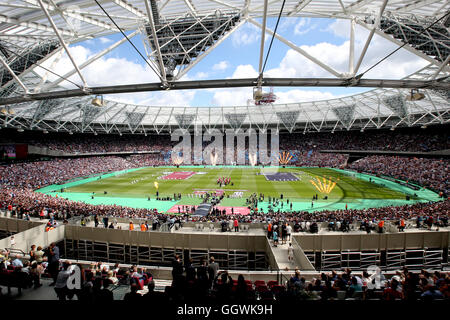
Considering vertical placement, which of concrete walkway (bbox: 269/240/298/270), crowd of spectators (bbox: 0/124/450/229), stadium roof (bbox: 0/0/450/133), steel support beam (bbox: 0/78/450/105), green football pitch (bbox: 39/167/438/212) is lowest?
green football pitch (bbox: 39/167/438/212)

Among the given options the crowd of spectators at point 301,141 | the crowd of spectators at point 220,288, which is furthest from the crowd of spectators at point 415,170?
the crowd of spectators at point 220,288

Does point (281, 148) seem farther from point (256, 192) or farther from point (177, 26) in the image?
point (177, 26)

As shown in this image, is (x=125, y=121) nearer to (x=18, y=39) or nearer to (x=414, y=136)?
(x=18, y=39)

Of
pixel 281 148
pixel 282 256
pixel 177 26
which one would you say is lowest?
pixel 282 256

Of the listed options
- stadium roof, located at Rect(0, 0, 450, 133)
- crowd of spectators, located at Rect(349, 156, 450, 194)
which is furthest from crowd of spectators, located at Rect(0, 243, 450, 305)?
crowd of spectators, located at Rect(349, 156, 450, 194)

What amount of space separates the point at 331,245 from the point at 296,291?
874 cm

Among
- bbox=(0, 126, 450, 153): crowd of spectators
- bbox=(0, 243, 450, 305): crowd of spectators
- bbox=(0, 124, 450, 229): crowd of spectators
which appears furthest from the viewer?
bbox=(0, 126, 450, 153): crowd of spectators

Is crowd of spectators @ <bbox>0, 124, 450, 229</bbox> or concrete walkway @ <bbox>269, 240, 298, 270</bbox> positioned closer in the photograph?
concrete walkway @ <bbox>269, 240, 298, 270</bbox>

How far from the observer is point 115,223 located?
15938 millimetres

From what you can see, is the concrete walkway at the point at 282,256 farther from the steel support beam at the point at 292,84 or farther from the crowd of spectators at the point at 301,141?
the crowd of spectators at the point at 301,141

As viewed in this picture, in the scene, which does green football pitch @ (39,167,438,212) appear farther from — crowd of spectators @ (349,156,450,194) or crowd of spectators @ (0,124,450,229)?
crowd of spectators @ (0,124,450,229)

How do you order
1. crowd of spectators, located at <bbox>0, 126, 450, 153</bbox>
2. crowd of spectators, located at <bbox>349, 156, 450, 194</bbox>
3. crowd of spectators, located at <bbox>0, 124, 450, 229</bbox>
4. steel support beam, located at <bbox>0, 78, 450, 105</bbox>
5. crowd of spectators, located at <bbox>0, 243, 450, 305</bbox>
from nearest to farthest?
crowd of spectators, located at <bbox>0, 243, 450, 305</bbox> < steel support beam, located at <bbox>0, 78, 450, 105</bbox> < crowd of spectators, located at <bbox>0, 124, 450, 229</bbox> < crowd of spectators, located at <bbox>349, 156, 450, 194</bbox> < crowd of spectators, located at <bbox>0, 126, 450, 153</bbox>

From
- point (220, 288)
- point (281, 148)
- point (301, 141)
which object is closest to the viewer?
point (220, 288)

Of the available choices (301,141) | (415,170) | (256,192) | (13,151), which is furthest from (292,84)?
(301,141)
